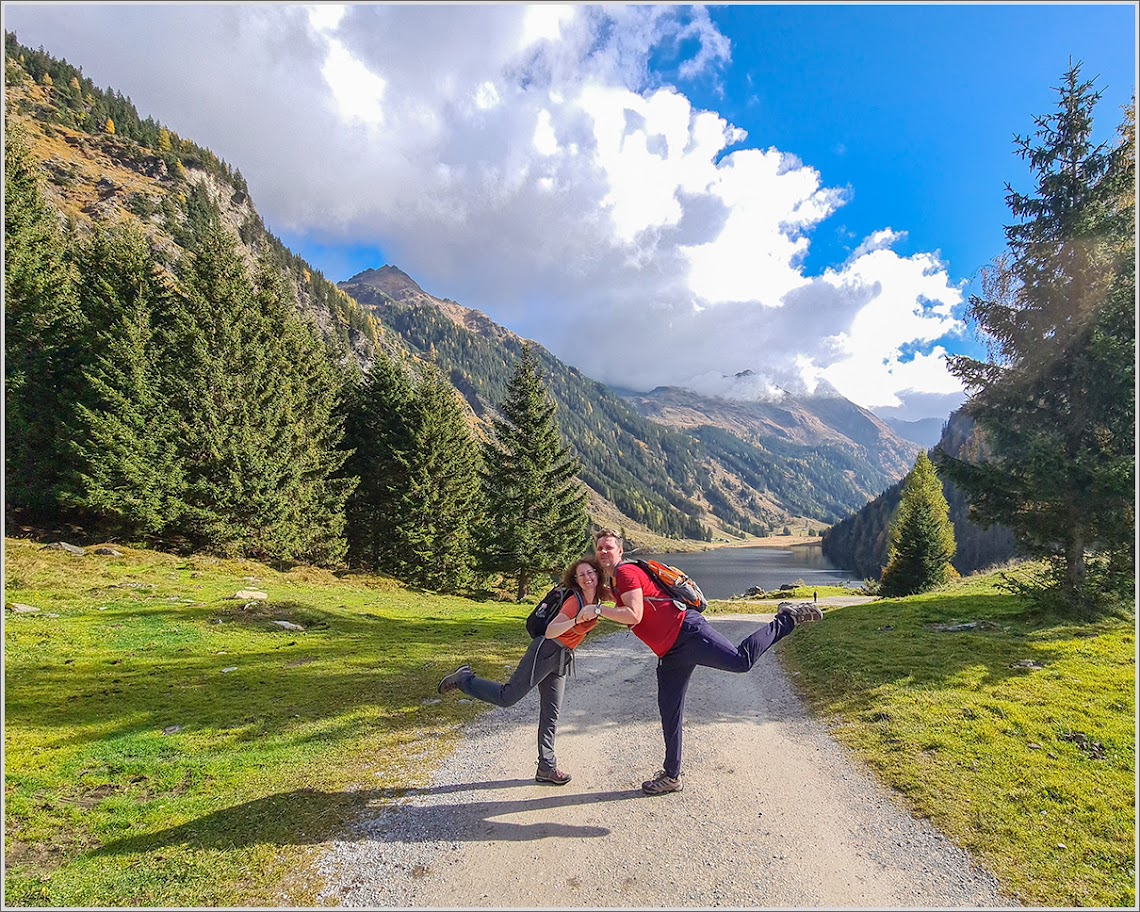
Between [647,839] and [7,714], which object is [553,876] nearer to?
[647,839]

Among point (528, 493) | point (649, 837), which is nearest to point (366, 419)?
point (528, 493)

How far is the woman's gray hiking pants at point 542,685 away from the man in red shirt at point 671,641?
1136 mm

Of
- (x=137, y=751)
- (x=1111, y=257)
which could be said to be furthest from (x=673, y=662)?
(x=1111, y=257)

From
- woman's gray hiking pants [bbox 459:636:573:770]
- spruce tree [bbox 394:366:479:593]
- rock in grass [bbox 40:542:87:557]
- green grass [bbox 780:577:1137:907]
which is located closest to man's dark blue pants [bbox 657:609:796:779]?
woman's gray hiking pants [bbox 459:636:573:770]

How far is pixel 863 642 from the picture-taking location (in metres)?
13.8

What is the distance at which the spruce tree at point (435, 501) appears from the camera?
3081 cm

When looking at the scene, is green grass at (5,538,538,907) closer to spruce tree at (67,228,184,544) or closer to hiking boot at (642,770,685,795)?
hiking boot at (642,770,685,795)

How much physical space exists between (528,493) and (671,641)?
25018 millimetres

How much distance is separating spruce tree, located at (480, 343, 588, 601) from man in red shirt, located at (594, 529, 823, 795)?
24345 millimetres

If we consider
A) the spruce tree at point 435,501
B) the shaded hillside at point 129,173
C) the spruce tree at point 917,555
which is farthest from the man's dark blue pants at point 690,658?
the shaded hillside at point 129,173

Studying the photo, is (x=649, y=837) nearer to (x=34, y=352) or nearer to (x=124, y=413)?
(x=124, y=413)

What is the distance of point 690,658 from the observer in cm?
618

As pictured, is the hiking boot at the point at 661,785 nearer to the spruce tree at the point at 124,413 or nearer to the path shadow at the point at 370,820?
the path shadow at the point at 370,820

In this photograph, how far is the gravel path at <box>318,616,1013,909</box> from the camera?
461cm
